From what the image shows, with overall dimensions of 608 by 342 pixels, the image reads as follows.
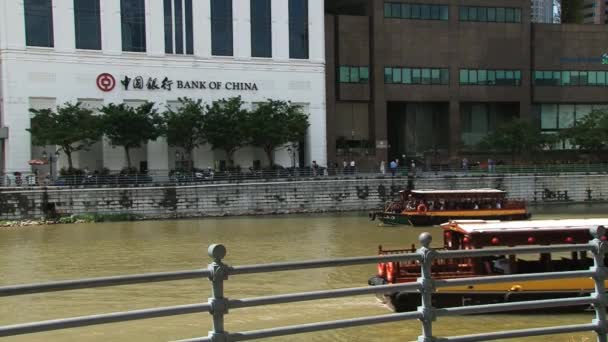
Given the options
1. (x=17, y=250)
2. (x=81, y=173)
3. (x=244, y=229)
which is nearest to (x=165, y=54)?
(x=81, y=173)

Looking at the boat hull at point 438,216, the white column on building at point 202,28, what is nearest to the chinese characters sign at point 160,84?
the white column on building at point 202,28

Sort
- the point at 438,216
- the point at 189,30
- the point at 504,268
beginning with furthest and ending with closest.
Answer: the point at 189,30 → the point at 438,216 → the point at 504,268

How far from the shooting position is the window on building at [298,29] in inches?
2366

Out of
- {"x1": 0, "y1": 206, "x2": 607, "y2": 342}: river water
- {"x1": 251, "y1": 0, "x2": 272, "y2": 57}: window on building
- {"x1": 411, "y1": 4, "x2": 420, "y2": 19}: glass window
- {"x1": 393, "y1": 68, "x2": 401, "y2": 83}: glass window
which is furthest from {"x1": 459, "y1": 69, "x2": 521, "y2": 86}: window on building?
{"x1": 0, "y1": 206, "x2": 607, "y2": 342}: river water

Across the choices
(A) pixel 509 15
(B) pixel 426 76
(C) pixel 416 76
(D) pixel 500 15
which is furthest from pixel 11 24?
(A) pixel 509 15

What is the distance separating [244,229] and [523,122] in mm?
37592

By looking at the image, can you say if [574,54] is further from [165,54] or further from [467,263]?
[467,263]

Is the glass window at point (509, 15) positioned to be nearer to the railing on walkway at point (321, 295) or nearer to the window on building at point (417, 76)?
the window on building at point (417, 76)

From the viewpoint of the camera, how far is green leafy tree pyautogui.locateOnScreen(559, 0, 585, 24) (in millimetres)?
89375

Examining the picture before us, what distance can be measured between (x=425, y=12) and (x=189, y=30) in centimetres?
2415

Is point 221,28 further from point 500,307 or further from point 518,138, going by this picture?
point 500,307

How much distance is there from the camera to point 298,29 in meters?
60.4

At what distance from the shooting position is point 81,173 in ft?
163

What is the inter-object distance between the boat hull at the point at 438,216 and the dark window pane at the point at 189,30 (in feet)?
86.4
